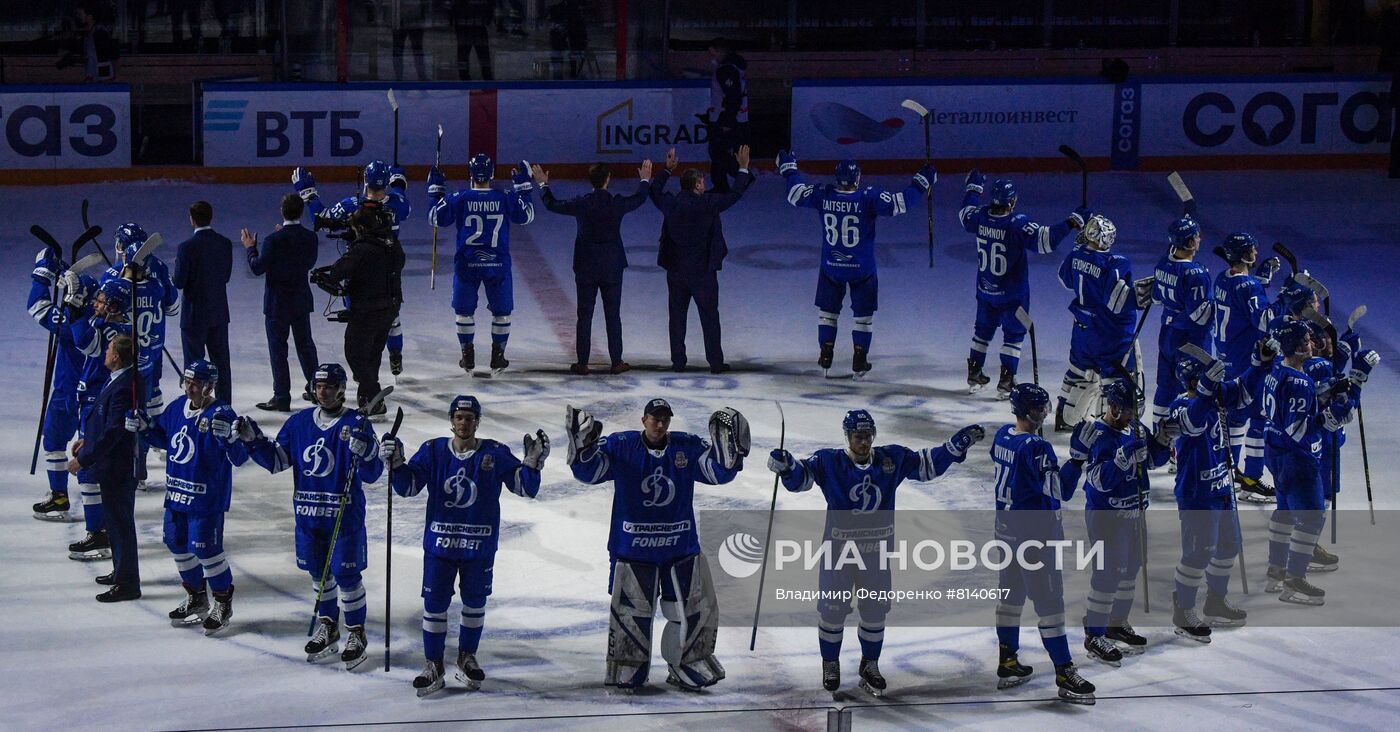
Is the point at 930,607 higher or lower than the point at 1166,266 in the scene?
lower

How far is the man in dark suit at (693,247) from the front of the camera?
14.7 meters

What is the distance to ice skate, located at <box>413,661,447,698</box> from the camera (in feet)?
29.1

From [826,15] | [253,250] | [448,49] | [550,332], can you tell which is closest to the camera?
[253,250]

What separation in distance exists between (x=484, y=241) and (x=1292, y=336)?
22.6ft

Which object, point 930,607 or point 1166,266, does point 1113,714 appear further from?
point 1166,266

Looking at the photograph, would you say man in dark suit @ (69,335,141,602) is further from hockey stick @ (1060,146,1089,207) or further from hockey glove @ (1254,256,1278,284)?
hockey glove @ (1254,256,1278,284)

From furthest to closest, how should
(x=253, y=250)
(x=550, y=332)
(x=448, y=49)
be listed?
(x=448, y=49) < (x=550, y=332) < (x=253, y=250)

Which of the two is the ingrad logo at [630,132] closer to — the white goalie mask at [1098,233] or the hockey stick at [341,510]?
the white goalie mask at [1098,233]

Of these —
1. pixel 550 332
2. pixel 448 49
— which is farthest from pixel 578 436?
pixel 448 49

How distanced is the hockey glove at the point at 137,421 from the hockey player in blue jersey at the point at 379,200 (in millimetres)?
4379

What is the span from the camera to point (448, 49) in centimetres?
2536

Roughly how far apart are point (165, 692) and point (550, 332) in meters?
8.00

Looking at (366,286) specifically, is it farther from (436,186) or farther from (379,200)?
(436,186)

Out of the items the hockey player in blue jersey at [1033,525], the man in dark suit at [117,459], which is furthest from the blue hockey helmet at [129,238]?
the hockey player in blue jersey at [1033,525]
